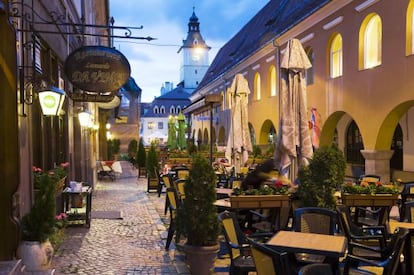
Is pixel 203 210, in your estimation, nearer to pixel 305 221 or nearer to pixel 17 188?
pixel 305 221

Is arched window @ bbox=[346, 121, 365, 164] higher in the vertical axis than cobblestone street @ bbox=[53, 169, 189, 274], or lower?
higher

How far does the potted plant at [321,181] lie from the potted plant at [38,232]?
Answer: 355 cm

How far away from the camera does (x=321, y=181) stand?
678cm

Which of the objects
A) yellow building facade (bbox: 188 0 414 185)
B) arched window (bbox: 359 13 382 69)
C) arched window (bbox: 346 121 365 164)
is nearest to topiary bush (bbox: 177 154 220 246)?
yellow building facade (bbox: 188 0 414 185)

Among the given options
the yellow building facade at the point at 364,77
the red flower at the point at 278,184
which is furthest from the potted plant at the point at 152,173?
the red flower at the point at 278,184

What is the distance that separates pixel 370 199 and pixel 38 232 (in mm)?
5149

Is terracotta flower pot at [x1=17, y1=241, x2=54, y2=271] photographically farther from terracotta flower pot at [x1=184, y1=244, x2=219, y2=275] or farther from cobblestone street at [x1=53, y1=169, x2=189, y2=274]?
terracotta flower pot at [x1=184, y1=244, x2=219, y2=275]

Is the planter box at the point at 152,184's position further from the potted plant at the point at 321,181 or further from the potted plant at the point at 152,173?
the potted plant at the point at 321,181

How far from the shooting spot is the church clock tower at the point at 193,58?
89.1 m

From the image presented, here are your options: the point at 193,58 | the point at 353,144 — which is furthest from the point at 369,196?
the point at 193,58

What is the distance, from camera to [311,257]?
541 cm

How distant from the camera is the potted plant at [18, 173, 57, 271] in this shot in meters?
5.45

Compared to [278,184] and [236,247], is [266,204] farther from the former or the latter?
[236,247]

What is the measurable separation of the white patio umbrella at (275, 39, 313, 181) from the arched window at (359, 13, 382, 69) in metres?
7.72
